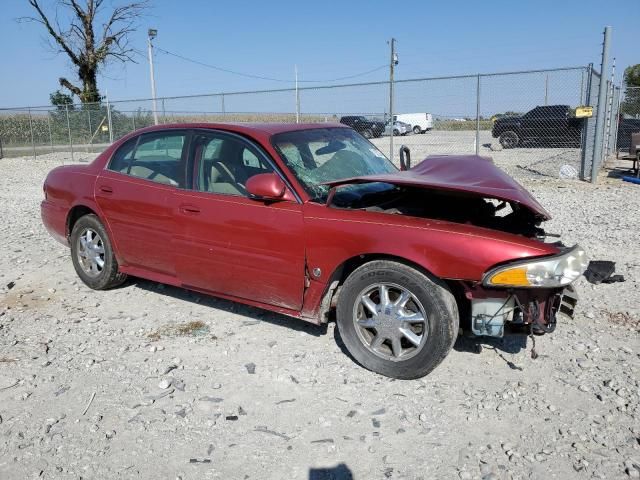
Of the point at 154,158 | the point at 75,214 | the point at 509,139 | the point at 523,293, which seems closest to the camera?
the point at 523,293

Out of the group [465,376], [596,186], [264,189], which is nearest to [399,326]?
[465,376]

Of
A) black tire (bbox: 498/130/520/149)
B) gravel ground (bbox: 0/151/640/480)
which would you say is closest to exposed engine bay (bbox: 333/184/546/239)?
gravel ground (bbox: 0/151/640/480)

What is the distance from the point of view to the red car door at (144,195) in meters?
4.28

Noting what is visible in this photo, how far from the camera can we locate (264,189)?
11.6 feet

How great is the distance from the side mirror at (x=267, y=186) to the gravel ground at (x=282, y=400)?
111cm

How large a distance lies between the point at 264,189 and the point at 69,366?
179 cm

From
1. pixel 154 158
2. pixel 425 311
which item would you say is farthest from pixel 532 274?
pixel 154 158

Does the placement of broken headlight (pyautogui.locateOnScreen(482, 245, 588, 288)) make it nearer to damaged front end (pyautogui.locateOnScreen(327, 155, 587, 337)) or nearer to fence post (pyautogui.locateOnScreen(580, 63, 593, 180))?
damaged front end (pyautogui.locateOnScreen(327, 155, 587, 337))

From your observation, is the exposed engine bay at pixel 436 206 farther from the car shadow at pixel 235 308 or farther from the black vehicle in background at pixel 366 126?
the black vehicle in background at pixel 366 126

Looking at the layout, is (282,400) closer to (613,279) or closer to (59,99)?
(613,279)

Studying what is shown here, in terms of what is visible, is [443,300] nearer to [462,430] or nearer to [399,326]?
[399,326]

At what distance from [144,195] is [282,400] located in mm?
2122

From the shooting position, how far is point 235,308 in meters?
4.62

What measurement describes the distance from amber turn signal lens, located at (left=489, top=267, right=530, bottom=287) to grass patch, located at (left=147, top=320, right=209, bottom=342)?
7.36 feet
